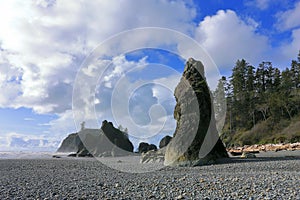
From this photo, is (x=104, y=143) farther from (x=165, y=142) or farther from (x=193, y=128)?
(x=193, y=128)

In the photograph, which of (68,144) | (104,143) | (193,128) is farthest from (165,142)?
(68,144)

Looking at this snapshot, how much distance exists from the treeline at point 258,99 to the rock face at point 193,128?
3393 cm

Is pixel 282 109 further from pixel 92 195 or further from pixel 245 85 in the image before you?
pixel 92 195

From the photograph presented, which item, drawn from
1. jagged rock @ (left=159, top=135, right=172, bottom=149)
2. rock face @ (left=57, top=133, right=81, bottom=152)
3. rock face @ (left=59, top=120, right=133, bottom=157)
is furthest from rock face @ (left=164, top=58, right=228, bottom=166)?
rock face @ (left=57, top=133, right=81, bottom=152)

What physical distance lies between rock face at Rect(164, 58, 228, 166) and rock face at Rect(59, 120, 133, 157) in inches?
1136

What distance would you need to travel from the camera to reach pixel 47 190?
9.47 metres

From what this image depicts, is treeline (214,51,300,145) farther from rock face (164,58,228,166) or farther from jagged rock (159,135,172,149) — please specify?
rock face (164,58,228,166)

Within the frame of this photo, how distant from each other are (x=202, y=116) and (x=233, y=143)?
121 feet

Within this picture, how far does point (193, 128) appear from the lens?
697 inches

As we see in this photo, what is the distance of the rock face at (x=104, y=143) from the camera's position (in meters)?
49.9

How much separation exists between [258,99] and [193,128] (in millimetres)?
47877

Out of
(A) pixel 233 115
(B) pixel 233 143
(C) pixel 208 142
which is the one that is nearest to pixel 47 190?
(C) pixel 208 142

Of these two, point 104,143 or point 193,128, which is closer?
point 193,128

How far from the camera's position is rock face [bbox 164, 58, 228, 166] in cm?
1714
